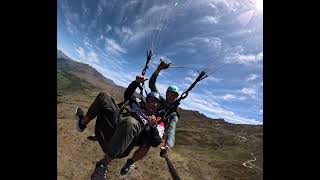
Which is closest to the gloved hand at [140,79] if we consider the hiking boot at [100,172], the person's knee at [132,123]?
the person's knee at [132,123]

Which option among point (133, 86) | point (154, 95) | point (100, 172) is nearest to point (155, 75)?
point (154, 95)

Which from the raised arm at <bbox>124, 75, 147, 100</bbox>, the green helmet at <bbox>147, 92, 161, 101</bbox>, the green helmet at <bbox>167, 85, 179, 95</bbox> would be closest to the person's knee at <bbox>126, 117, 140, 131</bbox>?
the raised arm at <bbox>124, 75, 147, 100</bbox>

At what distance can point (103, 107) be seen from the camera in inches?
411

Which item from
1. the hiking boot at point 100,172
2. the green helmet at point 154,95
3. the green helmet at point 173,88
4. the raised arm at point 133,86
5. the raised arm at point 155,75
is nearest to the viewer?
the raised arm at point 133,86

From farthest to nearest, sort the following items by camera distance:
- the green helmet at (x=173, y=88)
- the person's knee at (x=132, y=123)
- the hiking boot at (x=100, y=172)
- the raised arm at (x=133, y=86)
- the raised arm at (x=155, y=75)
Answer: the raised arm at (x=155, y=75) → the green helmet at (x=173, y=88) → the hiking boot at (x=100, y=172) → the raised arm at (x=133, y=86) → the person's knee at (x=132, y=123)

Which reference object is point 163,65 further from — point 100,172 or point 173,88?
point 100,172

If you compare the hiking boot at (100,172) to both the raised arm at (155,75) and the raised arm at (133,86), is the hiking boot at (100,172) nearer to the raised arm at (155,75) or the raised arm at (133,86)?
the raised arm at (133,86)

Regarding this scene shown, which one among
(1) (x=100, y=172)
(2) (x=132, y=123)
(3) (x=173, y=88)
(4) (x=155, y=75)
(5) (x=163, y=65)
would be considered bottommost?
(1) (x=100, y=172)

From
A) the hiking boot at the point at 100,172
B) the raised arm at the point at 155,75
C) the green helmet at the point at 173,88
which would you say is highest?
the raised arm at the point at 155,75

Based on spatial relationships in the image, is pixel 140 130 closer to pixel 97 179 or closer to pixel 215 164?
pixel 97 179
